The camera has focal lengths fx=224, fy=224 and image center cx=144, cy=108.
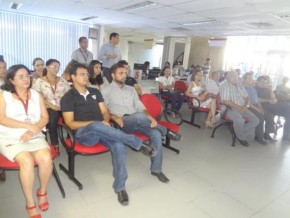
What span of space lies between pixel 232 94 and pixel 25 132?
138 inches

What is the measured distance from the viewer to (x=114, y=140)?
7.18ft

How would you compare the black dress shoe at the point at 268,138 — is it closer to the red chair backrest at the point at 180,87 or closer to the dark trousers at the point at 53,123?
the red chair backrest at the point at 180,87

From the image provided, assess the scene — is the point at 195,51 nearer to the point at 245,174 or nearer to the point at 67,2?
the point at 67,2

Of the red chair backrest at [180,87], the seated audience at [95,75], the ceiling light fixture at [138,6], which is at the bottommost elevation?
the red chair backrest at [180,87]

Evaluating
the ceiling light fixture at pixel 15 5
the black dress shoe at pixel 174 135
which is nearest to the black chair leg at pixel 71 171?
the black dress shoe at pixel 174 135

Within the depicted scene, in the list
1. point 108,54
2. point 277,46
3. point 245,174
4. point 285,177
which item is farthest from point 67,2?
point 277,46

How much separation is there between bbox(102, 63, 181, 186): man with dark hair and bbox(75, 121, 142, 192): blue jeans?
1.32ft

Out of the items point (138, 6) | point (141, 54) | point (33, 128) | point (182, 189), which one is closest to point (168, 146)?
point (182, 189)

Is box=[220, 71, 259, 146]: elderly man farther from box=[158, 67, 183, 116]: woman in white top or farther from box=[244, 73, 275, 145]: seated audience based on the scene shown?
box=[158, 67, 183, 116]: woman in white top

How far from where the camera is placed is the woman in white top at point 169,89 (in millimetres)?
5273

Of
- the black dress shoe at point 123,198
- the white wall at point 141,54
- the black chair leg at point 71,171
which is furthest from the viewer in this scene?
the white wall at point 141,54

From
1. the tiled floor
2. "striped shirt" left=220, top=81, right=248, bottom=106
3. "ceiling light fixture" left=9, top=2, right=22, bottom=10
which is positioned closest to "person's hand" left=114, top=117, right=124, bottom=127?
the tiled floor

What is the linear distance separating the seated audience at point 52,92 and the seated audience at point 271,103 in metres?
4.02

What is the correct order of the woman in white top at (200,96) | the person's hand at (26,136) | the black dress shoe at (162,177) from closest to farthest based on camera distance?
the person's hand at (26,136) → the black dress shoe at (162,177) → the woman in white top at (200,96)
